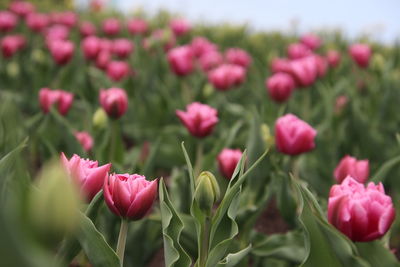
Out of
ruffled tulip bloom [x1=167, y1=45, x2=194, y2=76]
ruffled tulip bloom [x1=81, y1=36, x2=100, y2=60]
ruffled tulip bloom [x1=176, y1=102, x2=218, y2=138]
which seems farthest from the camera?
ruffled tulip bloom [x1=81, y1=36, x2=100, y2=60]

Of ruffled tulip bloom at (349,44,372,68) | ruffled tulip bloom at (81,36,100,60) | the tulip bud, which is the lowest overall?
ruffled tulip bloom at (349,44,372,68)

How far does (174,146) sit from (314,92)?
1.23 meters

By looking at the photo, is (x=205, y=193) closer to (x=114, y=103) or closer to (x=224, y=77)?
(x=114, y=103)

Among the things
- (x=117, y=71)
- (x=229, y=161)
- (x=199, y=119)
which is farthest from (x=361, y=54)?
(x=229, y=161)

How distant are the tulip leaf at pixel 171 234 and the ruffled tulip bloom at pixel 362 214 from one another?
0.30 m

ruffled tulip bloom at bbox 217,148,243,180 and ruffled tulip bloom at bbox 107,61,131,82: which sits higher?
ruffled tulip bloom at bbox 217,148,243,180

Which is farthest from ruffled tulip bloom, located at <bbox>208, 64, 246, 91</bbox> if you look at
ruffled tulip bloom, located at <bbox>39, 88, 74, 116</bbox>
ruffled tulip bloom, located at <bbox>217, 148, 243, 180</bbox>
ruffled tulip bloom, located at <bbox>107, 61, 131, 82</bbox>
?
ruffled tulip bloom, located at <bbox>217, 148, 243, 180</bbox>

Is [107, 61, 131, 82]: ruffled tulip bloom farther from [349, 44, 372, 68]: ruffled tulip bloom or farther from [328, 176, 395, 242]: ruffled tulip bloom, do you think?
[328, 176, 395, 242]: ruffled tulip bloom

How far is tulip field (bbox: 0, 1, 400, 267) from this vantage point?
43.0 inches

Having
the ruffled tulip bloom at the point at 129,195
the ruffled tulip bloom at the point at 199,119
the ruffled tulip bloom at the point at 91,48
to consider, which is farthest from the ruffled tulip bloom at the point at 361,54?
the ruffled tulip bloom at the point at 129,195

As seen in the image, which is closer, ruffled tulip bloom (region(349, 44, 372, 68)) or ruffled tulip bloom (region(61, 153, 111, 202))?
ruffled tulip bloom (region(61, 153, 111, 202))

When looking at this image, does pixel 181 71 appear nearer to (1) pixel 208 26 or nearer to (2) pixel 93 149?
(2) pixel 93 149

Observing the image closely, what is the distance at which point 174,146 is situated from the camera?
262 centimetres

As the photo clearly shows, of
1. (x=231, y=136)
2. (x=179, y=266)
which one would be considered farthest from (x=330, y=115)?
(x=179, y=266)
